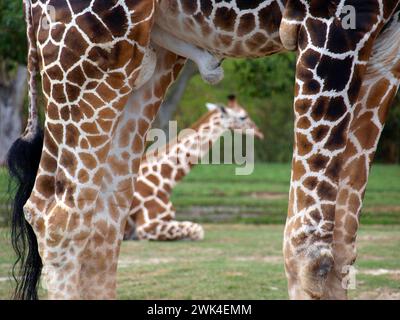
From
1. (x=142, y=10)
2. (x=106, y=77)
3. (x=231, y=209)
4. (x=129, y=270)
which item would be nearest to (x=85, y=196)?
(x=106, y=77)

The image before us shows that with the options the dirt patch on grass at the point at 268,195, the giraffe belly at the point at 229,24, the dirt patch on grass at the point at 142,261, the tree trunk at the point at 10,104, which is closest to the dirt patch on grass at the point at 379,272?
the dirt patch on grass at the point at 142,261

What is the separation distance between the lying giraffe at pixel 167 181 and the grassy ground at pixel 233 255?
276 millimetres

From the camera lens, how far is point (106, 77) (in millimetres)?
4027

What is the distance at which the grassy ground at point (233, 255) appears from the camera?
6204mm

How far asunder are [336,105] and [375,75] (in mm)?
388

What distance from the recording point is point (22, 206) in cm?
456

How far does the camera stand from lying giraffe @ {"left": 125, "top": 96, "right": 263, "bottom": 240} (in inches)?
373

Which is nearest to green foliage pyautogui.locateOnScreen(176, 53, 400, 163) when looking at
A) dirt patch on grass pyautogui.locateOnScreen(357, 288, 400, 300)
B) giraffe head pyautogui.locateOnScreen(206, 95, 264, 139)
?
giraffe head pyautogui.locateOnScreen(206, 95, 264, 139)

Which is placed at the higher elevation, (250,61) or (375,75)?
(375,75)

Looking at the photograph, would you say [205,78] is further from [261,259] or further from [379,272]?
[261,259]

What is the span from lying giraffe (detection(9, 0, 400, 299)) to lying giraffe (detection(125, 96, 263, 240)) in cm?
500

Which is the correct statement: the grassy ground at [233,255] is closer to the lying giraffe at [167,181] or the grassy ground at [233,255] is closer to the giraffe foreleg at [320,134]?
the lying giraffe at [167,181]
